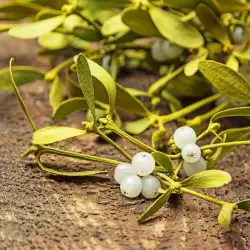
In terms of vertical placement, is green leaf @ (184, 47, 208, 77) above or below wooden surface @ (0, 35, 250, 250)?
above

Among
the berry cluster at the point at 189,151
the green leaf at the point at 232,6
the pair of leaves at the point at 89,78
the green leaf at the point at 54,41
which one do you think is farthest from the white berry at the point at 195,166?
the green leaf at the point at 54,41

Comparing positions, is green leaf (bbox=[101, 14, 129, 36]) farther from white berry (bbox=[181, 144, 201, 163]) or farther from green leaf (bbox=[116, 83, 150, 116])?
white berry (bbox=[181, 144, 201, 163])

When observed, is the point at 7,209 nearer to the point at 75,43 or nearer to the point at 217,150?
the point at 217,150

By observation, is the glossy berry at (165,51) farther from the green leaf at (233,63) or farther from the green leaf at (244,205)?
the green leaf at (244,205)

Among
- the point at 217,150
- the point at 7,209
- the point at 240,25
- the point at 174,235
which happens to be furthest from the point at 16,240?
the point at 240,25

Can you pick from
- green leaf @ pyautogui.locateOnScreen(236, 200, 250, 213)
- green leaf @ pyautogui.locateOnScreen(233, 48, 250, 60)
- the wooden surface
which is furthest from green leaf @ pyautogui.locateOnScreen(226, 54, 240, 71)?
green leaf @ pyautogui.locateOnScreen(236, 200, 250, 213)
